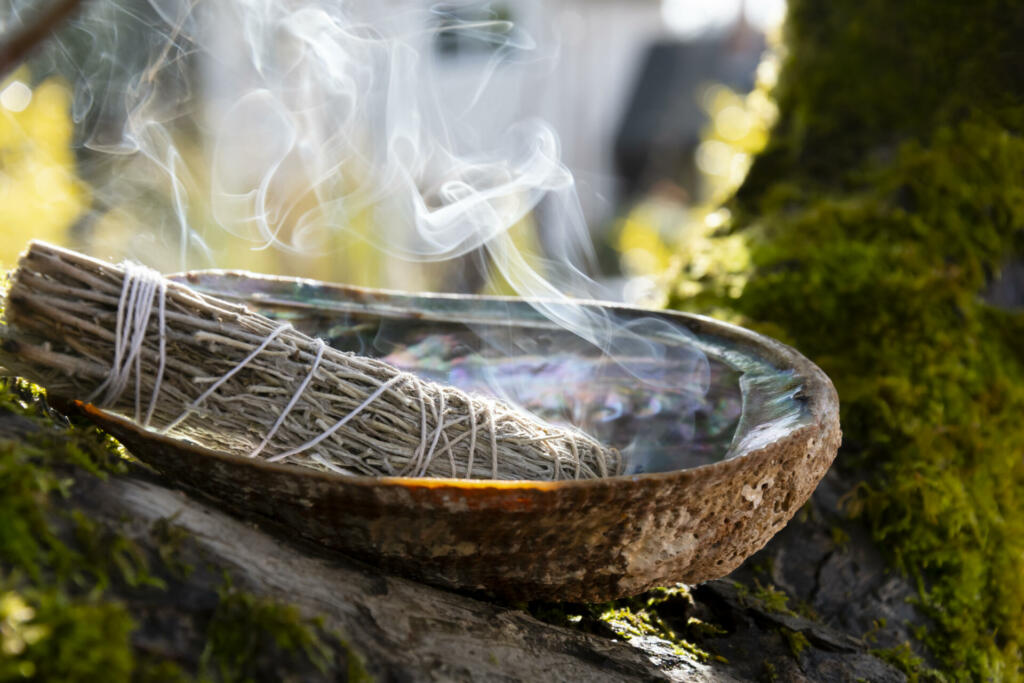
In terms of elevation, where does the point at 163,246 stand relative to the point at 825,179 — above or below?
below

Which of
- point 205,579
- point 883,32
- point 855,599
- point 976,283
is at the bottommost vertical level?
point 855,599

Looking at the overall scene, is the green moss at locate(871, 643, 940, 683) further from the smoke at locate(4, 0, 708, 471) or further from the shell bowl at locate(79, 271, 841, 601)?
the smoke at locate(4, 0, 708, 471)

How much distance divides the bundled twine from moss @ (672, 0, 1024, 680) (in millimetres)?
1143

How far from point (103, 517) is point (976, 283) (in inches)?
112

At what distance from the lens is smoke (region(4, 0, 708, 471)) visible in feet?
9.50

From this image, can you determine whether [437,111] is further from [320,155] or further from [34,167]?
[34,167]

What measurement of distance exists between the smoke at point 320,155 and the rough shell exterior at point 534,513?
679 millimetres

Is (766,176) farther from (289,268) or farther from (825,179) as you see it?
(289,268)

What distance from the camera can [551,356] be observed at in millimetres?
2396

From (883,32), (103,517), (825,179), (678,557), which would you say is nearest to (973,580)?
(678,557)

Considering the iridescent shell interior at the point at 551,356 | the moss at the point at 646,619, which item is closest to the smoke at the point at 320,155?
the iridescent shell interior at the point at 551,356

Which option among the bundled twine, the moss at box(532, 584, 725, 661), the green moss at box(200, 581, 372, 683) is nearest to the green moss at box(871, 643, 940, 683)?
the moss at box(532, 584, 725, 661)

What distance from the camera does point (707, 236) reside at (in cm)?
342

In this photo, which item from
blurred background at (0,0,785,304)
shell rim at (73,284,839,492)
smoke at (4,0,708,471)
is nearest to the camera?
shell rim at (73,284,839,492)
